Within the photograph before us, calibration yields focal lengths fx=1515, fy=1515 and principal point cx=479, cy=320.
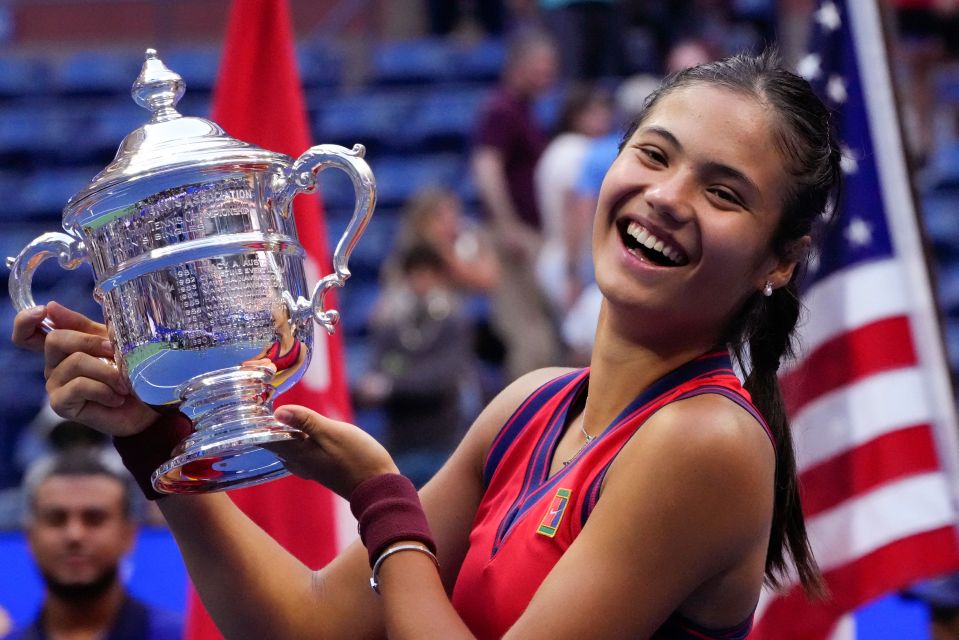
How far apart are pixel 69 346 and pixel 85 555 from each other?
1.71 meters

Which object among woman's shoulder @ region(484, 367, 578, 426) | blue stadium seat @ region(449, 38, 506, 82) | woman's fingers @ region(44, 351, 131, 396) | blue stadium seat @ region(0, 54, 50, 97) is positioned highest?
blue stadium seat @ region(0, 54, 50, 97)

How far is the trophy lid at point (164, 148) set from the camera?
1526mm

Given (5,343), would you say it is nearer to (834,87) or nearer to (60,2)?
(60,2)

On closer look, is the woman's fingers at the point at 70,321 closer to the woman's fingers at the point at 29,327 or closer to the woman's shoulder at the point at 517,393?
the woman's fingers at the point at 29,327

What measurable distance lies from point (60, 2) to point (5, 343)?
114 inches

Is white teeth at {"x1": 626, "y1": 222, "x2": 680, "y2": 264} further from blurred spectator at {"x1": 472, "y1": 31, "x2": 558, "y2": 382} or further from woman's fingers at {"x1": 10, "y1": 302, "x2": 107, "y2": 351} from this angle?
blurred spectator at {"x1": 472, "y1": 31, "x2": 558, "y2": 382}

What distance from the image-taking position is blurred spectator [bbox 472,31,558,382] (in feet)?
18.0

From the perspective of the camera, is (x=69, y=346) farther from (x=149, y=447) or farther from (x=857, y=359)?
(x=857, y=359)

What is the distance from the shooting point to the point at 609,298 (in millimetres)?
→ 1543

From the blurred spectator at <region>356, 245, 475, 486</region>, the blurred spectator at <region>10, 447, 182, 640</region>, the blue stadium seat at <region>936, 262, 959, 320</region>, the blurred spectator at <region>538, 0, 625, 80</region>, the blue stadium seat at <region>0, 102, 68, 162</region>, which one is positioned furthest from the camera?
the blue stadium seat at <region>0, 102, 68, 162</region>

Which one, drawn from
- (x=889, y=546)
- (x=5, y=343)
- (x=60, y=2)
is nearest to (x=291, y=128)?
(x=889, y=546)

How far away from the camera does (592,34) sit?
6.61 m

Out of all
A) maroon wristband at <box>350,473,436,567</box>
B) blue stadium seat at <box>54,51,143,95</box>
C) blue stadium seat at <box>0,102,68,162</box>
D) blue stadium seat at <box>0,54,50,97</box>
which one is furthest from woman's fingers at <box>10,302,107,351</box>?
blue stadium seat at <box>0,54,50,97</box>

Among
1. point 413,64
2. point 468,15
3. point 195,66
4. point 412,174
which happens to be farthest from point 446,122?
point 195,66
